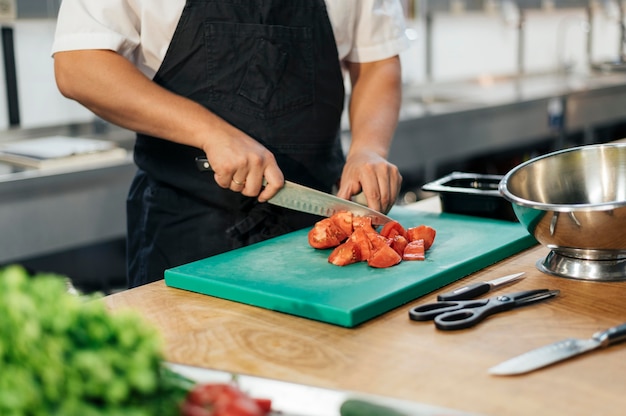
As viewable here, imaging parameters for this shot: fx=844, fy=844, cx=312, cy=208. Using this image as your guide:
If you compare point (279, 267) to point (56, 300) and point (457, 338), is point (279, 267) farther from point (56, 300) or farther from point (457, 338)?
point (56, 300)

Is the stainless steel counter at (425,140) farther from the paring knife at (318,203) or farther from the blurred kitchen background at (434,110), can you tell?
the paring knife at (318,203)

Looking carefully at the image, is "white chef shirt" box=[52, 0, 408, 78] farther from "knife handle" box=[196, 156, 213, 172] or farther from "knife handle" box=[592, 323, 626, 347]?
"knife handle" box=[592, 323, 626, 347]

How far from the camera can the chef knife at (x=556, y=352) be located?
1086mm

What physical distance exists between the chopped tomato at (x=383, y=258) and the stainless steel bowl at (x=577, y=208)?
23 centimetres

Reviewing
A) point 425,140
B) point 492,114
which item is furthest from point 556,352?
point 492,114

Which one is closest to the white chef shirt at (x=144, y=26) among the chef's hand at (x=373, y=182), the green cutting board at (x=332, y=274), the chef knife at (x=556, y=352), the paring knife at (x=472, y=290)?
the chef's hand at (x=373, y=182)

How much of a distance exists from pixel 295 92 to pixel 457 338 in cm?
96

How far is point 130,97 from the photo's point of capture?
1.79 m

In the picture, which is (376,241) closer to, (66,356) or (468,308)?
(468,308)

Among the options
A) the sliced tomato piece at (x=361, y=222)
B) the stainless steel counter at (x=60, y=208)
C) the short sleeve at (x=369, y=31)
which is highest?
the short sleeve at (x=369, y=31)

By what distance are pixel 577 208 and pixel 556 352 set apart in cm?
33

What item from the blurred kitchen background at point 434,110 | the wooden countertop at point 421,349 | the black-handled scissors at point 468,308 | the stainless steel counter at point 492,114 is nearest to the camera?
the wooden countertop at point 421,349

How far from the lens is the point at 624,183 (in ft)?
5.37

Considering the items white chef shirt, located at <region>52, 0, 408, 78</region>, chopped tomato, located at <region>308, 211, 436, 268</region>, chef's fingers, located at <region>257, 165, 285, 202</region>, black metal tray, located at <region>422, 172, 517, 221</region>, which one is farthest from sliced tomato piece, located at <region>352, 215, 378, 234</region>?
white chef shirt, located at <region>52, 0, 408, 78</region>
